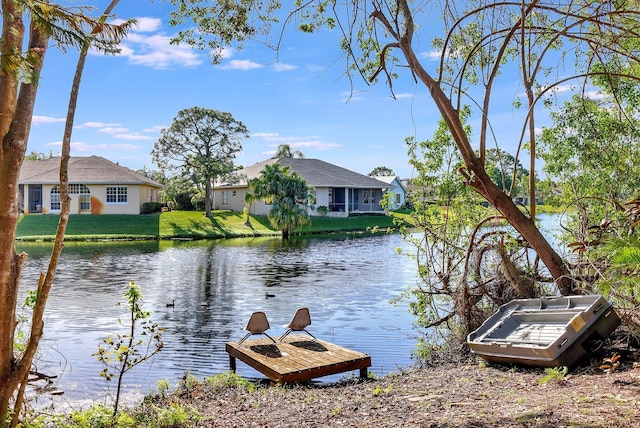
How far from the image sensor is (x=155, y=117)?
47844mm

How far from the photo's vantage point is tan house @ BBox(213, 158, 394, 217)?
47.7m

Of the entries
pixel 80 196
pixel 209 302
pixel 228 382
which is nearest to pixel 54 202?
pixel 80 196

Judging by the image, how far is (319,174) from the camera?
Result: 49812 mm

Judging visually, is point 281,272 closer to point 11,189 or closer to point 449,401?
point 449,401

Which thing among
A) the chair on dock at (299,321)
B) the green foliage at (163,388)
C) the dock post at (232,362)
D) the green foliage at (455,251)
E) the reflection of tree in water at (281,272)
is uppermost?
the green foliage at (455,251)

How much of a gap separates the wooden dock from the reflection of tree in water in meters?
8.18

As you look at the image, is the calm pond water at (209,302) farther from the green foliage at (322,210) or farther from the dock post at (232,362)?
the green foliage at (322,210)

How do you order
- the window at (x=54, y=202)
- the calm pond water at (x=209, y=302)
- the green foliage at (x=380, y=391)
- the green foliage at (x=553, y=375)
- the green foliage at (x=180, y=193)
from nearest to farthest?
the green foliage at (x=553, y=375) < the green foliage at (x=380, y=391) < the calm pond water at (x=209, y=302) < the window at (x=54, y=202) < the green foliage at (x=180, y=193)

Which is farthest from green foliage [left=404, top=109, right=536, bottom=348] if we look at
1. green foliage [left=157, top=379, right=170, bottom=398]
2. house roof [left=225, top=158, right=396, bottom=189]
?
house roof [left=225, top=158, right=396, bottom=189]

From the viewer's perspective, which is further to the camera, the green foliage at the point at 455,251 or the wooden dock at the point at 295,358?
the green foliage at the point at 455,251

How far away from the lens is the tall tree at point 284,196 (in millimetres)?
35500

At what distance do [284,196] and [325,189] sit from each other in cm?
1268

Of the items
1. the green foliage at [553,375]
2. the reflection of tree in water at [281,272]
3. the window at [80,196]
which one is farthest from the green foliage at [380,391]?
the window at [80,196]

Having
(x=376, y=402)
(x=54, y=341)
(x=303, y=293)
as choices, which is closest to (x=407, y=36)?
(x=376, y=402)
